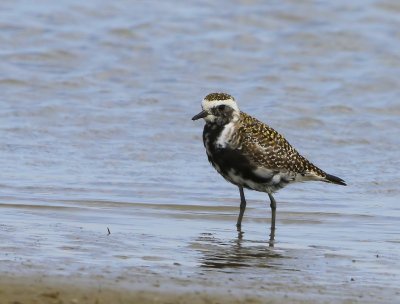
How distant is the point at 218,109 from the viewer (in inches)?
437

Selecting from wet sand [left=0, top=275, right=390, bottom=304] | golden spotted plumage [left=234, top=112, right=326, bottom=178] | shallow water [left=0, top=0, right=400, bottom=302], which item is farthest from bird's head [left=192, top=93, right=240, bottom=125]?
wet sand [left=0, top=275, right=390, bottom=304]

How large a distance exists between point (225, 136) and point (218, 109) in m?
0.26

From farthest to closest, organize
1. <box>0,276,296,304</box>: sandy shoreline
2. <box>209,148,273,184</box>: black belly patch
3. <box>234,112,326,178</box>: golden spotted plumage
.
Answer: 1. <box>234,112,326,178</box>: golden spotted plumage
2. <box>209,148,273,184</box>: black belly patch
3. <box>0,276,296,304</box>: sandy shoreline

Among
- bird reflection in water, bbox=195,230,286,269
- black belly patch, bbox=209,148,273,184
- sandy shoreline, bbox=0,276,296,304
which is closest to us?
sandy shoreline, bbox=0,276,296,304

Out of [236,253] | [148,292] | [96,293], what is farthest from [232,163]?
[96,293]

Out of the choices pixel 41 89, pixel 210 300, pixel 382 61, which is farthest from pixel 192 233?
pixel 382 61

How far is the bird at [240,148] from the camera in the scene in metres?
11.1

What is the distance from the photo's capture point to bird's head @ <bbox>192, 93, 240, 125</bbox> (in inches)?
436

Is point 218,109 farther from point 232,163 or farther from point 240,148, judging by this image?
point 232,163

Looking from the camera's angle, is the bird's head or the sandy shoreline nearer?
the sandy shoreline

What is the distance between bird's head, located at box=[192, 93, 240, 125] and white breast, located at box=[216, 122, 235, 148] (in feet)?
0.20

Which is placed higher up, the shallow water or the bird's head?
the bird's head

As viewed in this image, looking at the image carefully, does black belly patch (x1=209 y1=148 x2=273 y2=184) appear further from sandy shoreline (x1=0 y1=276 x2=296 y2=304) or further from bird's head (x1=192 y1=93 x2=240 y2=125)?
sandy shoreline (x1=0 y1=276 x2=296 y2=304)

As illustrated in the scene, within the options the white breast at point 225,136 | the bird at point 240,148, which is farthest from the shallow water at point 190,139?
the white breast at point 225,136
